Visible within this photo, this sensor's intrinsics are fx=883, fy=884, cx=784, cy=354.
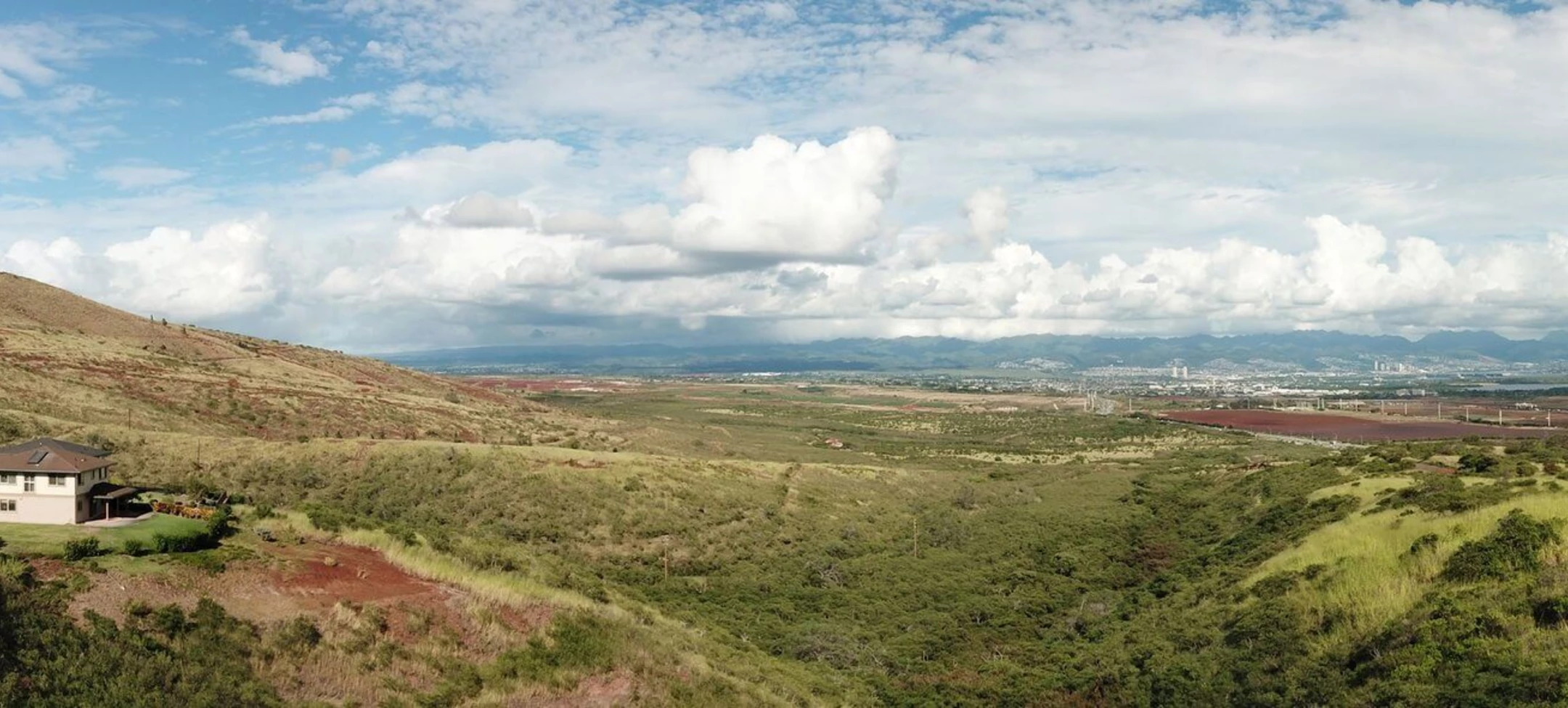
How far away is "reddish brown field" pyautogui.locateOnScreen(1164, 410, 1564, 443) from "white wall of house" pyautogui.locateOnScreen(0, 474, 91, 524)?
10163 centimetres

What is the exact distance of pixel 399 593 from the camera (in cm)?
2452

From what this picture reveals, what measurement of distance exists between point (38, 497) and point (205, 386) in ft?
175

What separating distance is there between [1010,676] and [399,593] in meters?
19.8

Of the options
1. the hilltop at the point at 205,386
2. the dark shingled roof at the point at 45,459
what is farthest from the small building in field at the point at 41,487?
the hilltop at the point at 205,386

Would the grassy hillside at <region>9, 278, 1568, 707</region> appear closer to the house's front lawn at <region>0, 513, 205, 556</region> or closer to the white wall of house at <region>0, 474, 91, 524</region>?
the house's front lawn at <region>0, 513, 205, 556</region>

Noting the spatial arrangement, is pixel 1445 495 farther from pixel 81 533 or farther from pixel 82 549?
pixel 81 533

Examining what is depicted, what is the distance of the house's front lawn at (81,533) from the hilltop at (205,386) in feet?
110

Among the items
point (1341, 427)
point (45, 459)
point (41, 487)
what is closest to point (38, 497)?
point (41, 487)

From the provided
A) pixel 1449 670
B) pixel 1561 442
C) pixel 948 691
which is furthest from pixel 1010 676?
pixel 1561 442

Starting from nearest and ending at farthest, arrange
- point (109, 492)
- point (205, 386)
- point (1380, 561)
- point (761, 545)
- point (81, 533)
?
1. point (81, 533)
2. point (109, 492)
3. point (1380, 561)
4. point (761, 545)
5. point (205, 386)

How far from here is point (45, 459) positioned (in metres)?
24.5

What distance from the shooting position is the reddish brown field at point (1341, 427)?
97.2 meters

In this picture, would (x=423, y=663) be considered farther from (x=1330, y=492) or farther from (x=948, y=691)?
(x=1330, y=492)

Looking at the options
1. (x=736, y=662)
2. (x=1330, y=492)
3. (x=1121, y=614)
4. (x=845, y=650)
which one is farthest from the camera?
(x=1330, y=492)
